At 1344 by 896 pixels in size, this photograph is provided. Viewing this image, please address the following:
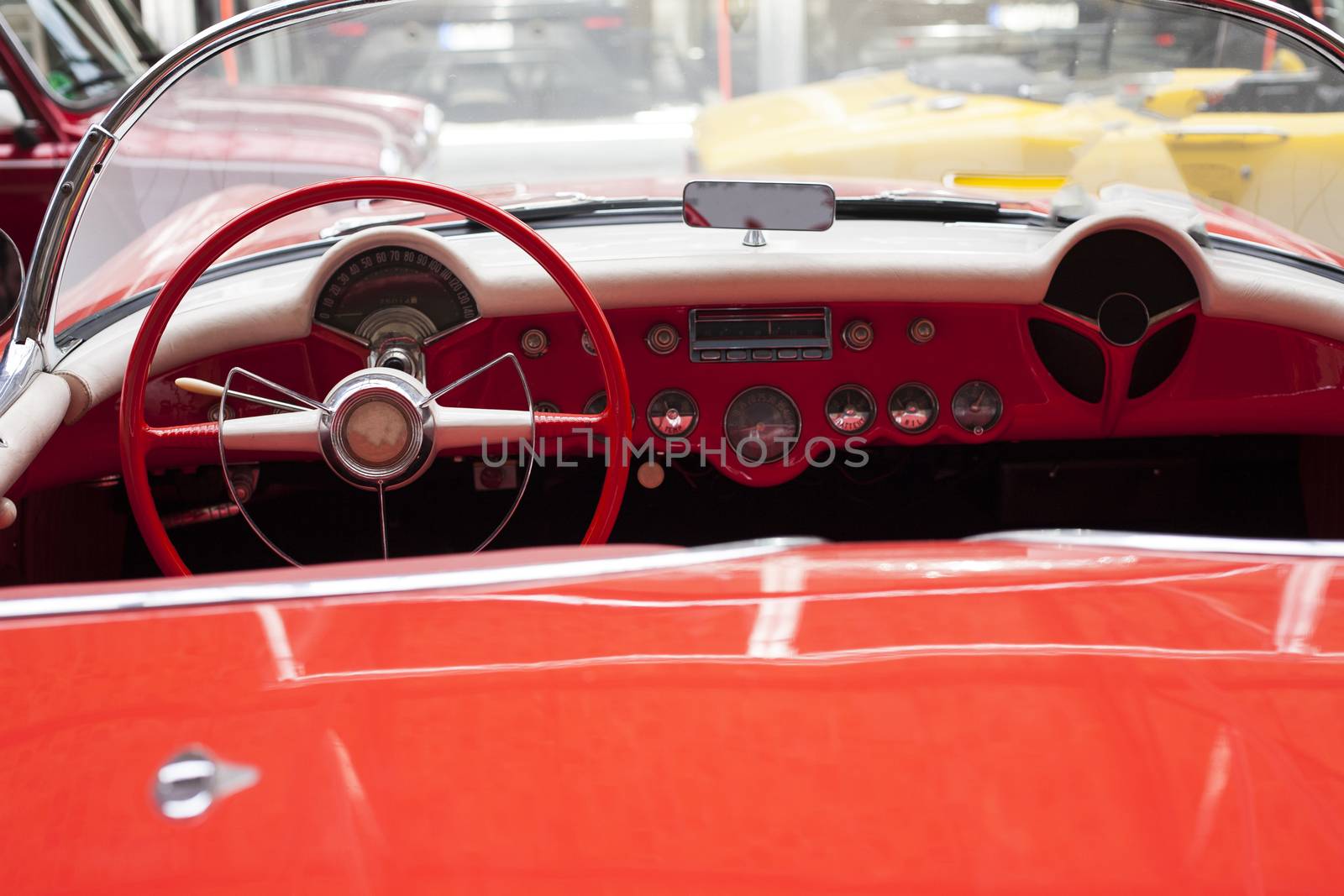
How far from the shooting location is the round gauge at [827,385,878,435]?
209 centimetres

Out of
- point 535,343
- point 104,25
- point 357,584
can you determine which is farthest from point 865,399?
point 104,25

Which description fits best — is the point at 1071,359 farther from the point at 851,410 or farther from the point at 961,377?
the point at 851,410

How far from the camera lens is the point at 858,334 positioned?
Result: 80.7 inches

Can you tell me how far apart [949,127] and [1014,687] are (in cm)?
367

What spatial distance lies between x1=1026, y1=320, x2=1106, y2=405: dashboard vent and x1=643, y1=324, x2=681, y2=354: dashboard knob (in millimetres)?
623

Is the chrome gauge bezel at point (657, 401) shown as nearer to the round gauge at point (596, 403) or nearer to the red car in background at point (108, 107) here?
the round gauge at point (596, 403)

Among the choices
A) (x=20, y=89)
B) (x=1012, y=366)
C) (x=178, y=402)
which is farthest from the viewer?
(x=20, y=89)

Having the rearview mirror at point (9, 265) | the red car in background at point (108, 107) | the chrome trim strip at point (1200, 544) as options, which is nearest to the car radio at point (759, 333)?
the chrome trim strip at point (1200, 544)

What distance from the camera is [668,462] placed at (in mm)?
2164

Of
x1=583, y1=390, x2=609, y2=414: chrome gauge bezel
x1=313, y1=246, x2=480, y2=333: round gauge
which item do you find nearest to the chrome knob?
x1=583, y1=390, x2=609, y2=414: chrome gauge bezel

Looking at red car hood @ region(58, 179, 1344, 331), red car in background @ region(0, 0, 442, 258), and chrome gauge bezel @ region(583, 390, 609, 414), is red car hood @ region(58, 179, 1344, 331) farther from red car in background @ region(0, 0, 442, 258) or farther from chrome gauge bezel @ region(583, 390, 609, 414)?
red car in background @ region(0, 0, 442, 258)

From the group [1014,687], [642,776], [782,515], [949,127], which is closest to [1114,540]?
[1014,687]

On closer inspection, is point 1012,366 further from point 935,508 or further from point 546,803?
point 546,803

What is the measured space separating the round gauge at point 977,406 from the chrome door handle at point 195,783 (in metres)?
1.55
